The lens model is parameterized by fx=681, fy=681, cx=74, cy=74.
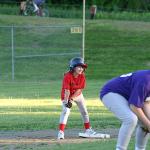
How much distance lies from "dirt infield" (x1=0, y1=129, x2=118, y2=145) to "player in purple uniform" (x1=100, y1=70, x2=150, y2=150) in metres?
3.01

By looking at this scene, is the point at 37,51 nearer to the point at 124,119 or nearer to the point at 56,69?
the point at 56,69

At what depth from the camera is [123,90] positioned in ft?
30.2

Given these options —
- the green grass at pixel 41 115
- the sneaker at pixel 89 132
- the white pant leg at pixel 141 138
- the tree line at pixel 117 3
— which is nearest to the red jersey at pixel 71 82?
the sneaker at pixel 89 132

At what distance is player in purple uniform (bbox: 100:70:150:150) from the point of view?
343 inches

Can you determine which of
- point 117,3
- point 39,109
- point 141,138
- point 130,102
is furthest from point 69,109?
point 117,3

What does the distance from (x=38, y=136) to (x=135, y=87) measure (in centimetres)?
462

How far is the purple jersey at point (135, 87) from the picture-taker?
8.66 meters

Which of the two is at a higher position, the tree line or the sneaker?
the sneaker

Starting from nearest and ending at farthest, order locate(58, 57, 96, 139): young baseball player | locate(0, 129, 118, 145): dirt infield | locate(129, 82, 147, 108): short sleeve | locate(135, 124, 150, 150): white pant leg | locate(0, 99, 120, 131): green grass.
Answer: locate(129, 82, 147, 108): short sleeve → locate(135, 124, 150, 150): white pant leg → locate(0, 129, 118, 145): dirt infield → locate(58, 57, 96, 139): young baseball player → locate(0, 99, 120, 131): green grass

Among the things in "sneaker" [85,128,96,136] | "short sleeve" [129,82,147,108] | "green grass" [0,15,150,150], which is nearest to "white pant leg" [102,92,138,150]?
"short sleeve" [129,82,147,108]

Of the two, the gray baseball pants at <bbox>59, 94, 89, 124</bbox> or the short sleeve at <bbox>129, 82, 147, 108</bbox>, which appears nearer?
the short sleeve at <bbox>129, 82, 147, 108</bbox>

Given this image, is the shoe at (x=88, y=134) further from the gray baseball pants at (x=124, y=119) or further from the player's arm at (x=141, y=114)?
the player's arm at (x=141, y=114)

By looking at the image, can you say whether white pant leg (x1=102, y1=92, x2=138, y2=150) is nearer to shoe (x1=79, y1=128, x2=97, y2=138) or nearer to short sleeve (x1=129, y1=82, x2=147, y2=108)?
short sleeve (x1=129, y1=82, x2=147, y2=108)

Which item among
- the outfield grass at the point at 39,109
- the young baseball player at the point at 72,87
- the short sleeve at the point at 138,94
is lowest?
the outfield grass at the point at 39,109
